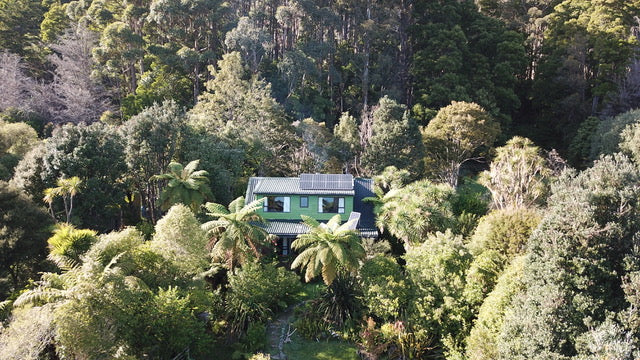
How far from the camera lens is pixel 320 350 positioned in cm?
1722

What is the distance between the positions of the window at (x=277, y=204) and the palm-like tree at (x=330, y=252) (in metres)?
6.16

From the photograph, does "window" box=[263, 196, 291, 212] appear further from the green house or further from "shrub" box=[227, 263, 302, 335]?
"shrub" box=[227, 263, 302, 335]

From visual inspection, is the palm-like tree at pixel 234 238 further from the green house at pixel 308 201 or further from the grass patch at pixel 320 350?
the green house at pixel 308 201

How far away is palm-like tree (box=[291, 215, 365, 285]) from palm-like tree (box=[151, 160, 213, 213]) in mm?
7674

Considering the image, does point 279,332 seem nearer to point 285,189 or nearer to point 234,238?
point 234,238

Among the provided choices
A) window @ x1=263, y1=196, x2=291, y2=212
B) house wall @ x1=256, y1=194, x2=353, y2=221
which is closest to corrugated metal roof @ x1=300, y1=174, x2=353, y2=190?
house wall @ x1=256, y1=194, x2=353, y2=221

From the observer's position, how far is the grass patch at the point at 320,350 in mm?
16891

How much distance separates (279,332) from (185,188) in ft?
31.7

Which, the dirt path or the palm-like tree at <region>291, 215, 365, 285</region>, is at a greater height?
the palm-like tree at <region>291, 215, 365, 285</region>

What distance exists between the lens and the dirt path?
17047 millimetres

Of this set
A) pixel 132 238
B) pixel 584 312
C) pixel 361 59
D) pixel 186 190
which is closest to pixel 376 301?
pixel 584 312

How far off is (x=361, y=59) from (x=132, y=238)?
108ft

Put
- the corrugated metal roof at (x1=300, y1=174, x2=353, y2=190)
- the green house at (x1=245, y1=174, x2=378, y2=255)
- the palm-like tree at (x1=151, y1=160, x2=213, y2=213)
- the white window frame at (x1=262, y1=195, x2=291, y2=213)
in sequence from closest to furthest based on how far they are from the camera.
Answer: the palm-like tree at (x1=151, y1=160, x2=213, y2=213) → the green house at (x1=245, y1=174, x2=378, y2=255) → the corrugated metal roof at (x1=300, y1=174, x2=353, y2=190) → the white window frame at (x1=262, y1=195, x2=291, y2=213)

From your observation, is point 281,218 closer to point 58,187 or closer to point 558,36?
point 58,187
